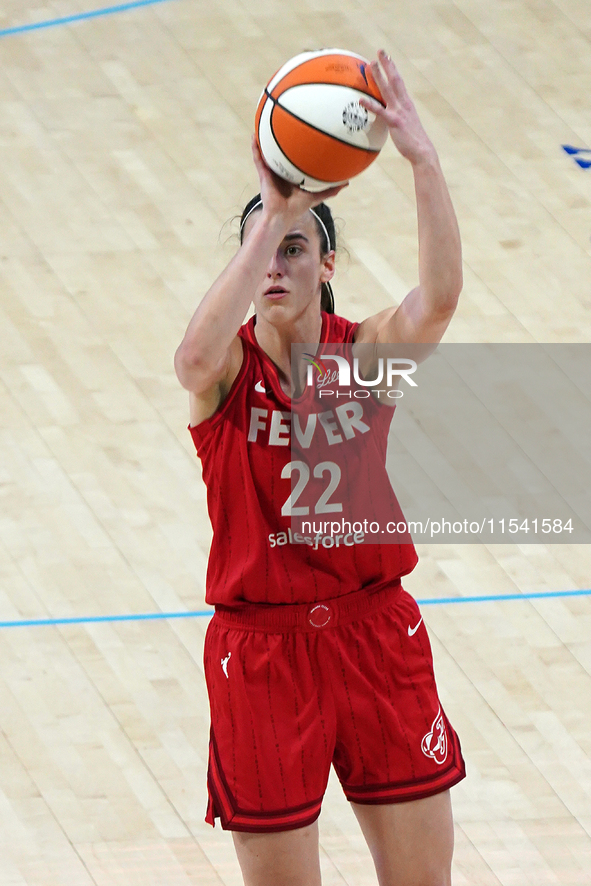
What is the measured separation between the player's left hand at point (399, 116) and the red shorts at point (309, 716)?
0.95 meters

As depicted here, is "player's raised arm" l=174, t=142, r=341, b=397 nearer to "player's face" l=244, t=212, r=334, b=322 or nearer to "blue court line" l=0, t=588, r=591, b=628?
"player's face" l=244, t=212, r=334, b=322

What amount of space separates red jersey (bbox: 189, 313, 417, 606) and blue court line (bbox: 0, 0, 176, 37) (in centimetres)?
423

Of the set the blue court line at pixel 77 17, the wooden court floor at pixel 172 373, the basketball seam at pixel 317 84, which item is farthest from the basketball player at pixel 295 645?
the blue court line at pixel 77 17

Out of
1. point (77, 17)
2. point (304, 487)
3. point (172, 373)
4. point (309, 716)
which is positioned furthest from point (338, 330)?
point (77, 17)

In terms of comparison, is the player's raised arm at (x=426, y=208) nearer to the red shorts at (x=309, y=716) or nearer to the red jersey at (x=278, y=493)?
the red jersey at (x=278, y=493)

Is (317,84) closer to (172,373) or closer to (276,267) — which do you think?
(276,267)

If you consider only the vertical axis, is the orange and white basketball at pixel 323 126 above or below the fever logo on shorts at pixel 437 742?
above

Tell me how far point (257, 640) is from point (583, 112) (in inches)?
160

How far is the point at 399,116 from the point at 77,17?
4.43 m

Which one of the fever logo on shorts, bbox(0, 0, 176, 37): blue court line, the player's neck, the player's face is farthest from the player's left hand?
bbox(0, 0, 176, 37): blue court line

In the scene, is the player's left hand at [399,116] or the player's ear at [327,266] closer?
the player's left hand at [399,116]

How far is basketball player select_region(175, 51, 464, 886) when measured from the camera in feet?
8.52

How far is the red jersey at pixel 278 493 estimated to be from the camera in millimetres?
2600

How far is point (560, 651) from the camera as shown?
4.18m
